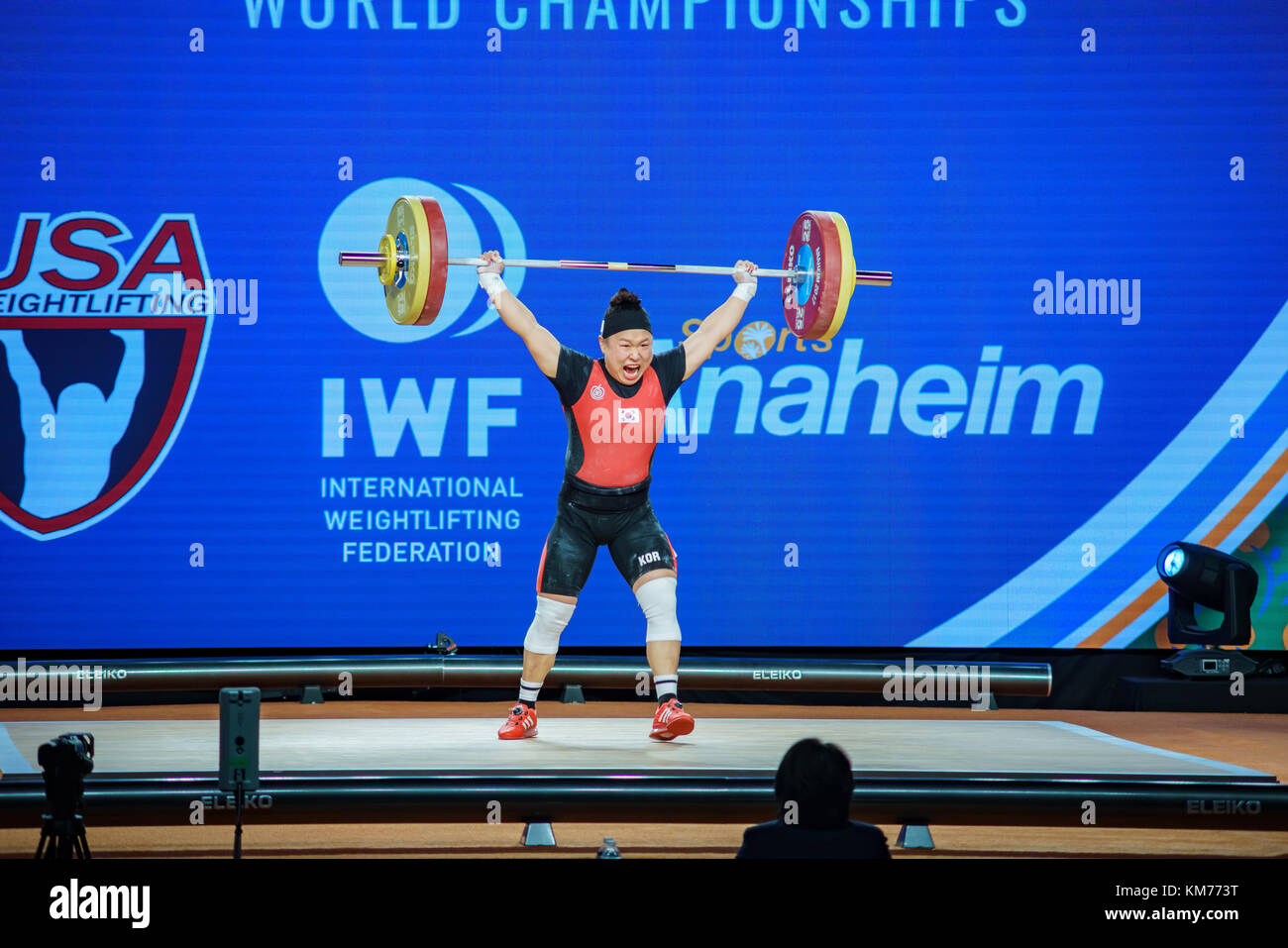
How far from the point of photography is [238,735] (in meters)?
3.27

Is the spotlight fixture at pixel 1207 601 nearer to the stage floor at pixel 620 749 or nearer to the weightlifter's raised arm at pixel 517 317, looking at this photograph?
the stage floor at pixel 620 749

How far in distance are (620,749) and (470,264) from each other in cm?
184

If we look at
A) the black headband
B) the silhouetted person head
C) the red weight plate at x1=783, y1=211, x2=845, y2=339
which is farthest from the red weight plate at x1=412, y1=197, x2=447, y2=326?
the silhouetted person head

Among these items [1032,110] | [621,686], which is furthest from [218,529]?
[1032,110]

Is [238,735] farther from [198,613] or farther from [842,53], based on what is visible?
[842,53]

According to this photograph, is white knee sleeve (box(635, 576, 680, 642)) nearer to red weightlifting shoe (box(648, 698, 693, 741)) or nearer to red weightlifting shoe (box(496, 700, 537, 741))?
red weightlifting shoe (box(648, 698, 693, 741))

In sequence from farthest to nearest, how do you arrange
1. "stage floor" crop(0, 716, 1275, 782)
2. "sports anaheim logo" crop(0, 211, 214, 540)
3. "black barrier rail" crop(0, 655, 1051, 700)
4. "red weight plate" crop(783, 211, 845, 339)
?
"sports anaheim logo" crop(0, 211, 214, 540), "black barrier rail" crop(0, 655, 1051, 700), "red weight plate" crop(783, 211, 845, 339), "stage floor" crop(0, 716, 1275, 782)

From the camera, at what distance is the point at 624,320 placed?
4.54m

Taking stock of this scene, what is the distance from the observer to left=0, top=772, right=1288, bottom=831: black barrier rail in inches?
141

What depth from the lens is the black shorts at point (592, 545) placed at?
455 centimetres

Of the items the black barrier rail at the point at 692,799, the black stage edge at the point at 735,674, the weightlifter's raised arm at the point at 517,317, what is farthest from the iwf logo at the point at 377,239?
the black barrier rail at the point at 692,799

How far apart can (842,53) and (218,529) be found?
4.29 m

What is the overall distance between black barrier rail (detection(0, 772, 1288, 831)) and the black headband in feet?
5.37

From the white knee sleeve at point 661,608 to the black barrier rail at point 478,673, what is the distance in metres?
1.56
